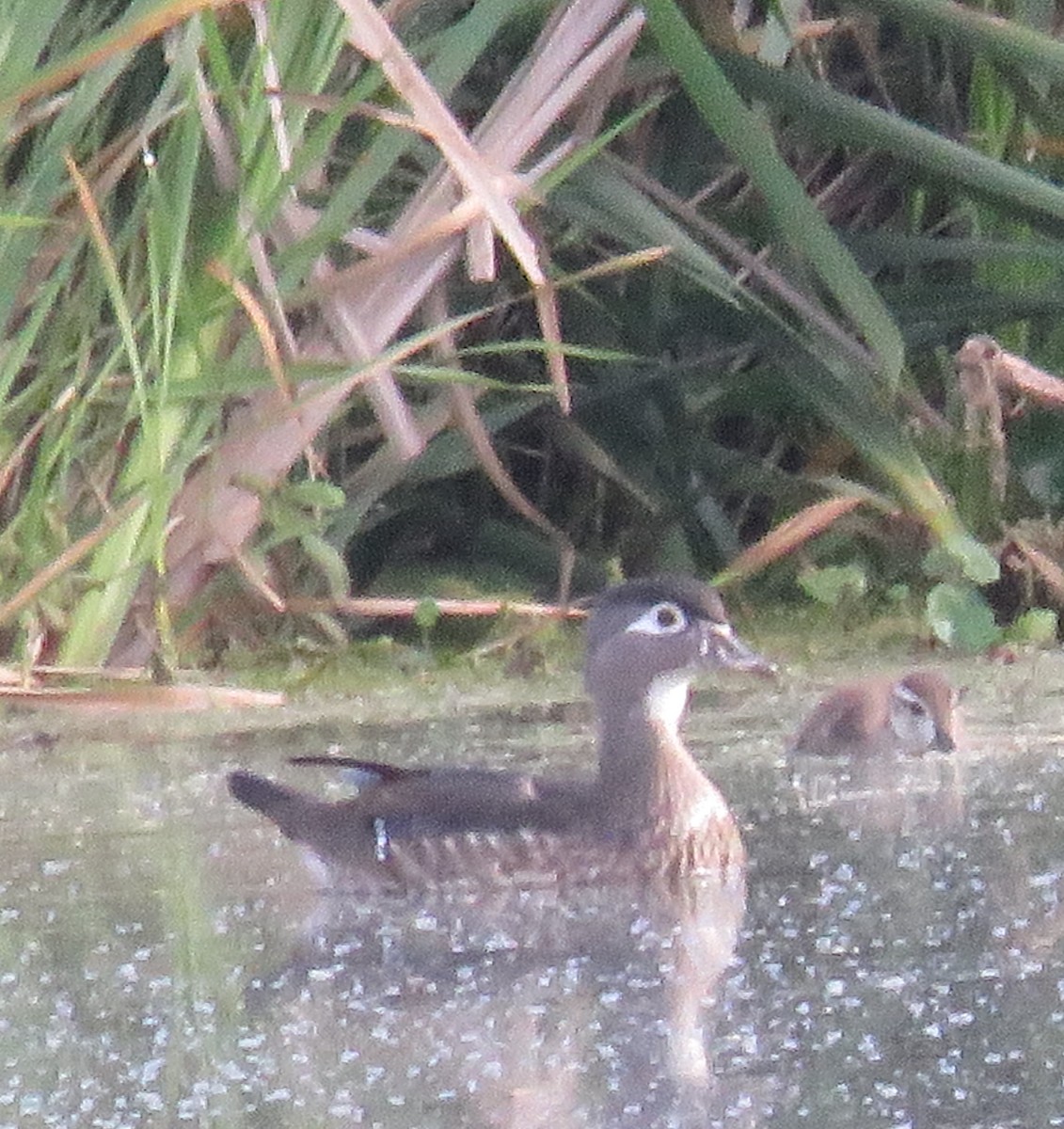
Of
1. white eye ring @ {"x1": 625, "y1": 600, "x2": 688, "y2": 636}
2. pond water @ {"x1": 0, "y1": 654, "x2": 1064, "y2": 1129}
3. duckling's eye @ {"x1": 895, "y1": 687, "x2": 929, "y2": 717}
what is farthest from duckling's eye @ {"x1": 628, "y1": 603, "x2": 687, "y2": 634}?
duckling's eye @ {"x1": 895, "y1": 687, "x2": 929, "y2": 717}

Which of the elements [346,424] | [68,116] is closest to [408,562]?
[346,424]

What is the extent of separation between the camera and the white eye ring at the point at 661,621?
277 centimetres

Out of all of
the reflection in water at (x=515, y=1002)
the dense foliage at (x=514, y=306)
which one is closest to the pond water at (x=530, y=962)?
the reflection in water at (x=515, y=1002)

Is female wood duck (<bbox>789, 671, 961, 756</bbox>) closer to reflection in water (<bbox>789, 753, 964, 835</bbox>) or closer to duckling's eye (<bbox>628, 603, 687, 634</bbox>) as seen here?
reflection in water (<bbox>789, 753, 964, 835</bbox>)

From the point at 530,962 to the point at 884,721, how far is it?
0.85 meters

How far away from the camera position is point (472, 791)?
251 cm

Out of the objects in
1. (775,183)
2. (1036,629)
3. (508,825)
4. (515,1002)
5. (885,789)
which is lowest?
(515,1002)

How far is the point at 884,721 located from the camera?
2.93 metres

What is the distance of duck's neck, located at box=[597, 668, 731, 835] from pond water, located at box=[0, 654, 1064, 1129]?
66mm

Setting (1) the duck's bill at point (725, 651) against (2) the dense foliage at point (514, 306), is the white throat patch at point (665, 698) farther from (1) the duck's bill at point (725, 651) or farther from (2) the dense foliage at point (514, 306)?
(2) the dense foliage at point (514, 306)

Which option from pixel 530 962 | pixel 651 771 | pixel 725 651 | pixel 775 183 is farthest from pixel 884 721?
pixel 530 962

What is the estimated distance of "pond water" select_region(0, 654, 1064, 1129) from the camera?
5.84ft

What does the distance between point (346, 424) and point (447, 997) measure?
1.54m

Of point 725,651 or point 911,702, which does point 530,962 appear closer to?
point 725,651
